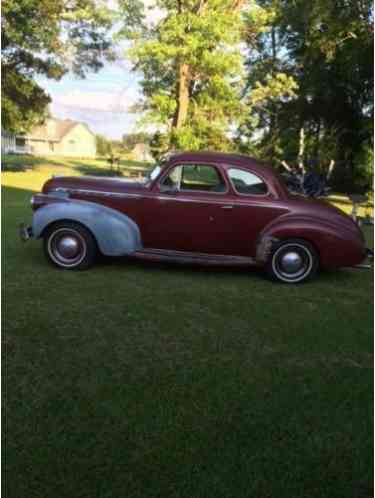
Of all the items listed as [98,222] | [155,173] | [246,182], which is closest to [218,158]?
[246,182]

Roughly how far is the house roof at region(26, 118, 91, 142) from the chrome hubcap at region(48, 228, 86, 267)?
264ft

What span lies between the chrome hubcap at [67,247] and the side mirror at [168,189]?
1327 millimetres

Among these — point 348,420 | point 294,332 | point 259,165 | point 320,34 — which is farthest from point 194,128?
point 348,420

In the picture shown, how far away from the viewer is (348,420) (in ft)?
9.64

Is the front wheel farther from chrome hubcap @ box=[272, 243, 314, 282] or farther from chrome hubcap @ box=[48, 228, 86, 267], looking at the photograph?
chrome hubcap @ box=[48, 228, 86, 267]

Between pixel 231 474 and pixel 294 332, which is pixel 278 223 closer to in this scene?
pixel 294 332

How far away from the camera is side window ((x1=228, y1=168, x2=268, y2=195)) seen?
604 cm

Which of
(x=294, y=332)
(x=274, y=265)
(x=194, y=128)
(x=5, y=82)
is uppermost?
(x=5, y=82)

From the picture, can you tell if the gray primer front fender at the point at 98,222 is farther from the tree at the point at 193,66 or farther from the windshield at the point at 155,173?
the tree at the point at 193,66

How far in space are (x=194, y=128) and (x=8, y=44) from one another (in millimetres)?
12399

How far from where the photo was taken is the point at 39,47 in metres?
22.1

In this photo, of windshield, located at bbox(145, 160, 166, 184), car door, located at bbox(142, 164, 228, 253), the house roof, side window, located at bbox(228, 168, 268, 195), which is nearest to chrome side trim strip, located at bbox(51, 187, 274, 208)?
car door, located at bbox(142, 164, 228, 253)

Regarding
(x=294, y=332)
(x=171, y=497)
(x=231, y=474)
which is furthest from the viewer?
(x=294, y=332)

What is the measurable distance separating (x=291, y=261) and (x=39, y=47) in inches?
838
